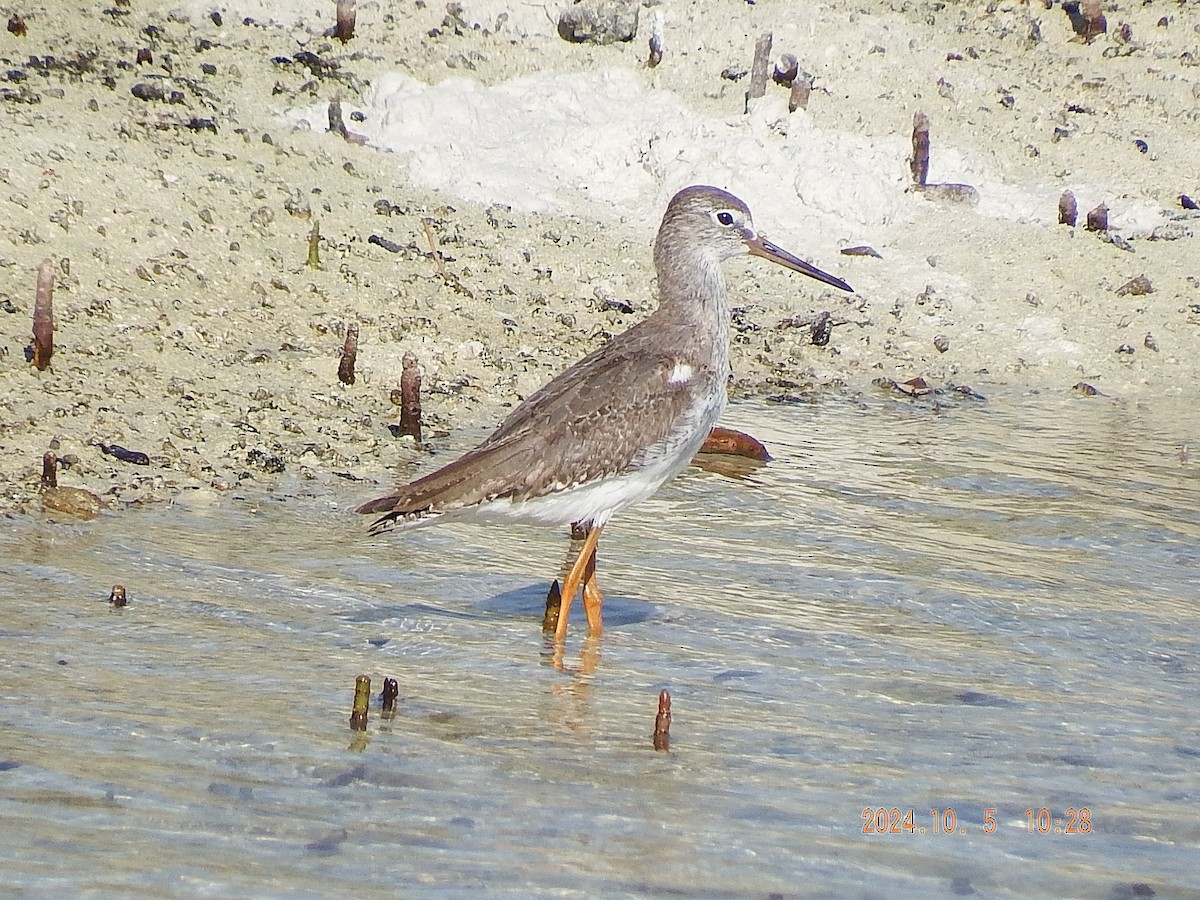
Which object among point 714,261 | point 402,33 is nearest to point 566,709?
point 714,261

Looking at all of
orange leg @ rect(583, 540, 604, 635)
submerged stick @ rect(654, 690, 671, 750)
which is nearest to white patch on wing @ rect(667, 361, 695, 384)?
orange leg @ rect(583, 540, 604, 635)

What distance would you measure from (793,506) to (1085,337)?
4618 millimetres

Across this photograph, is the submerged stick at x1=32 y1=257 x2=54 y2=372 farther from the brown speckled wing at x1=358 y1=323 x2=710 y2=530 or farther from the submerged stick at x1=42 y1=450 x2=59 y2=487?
the brown speckled wing at x1=358 y1=323 x2=710 y2=530

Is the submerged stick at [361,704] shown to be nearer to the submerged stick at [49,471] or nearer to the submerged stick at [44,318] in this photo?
the submerged stick at [49,471]

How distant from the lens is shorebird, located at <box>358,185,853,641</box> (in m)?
7.14

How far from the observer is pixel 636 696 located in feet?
20.8

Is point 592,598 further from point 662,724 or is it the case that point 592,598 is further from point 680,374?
point 662,724

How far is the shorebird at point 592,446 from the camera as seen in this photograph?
7.14m

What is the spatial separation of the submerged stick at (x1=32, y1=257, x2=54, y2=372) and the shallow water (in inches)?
62.4

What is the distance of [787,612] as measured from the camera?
24.3 ft

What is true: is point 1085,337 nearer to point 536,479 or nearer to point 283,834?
point 536,479

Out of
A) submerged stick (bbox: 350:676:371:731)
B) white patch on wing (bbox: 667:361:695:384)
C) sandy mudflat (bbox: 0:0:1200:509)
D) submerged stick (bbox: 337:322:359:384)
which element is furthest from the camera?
submerged stick (bbox: 337:322:359:384)

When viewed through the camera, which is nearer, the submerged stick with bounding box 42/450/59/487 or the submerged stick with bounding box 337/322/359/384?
the submerged stick with bounding box 42/450/59/487
